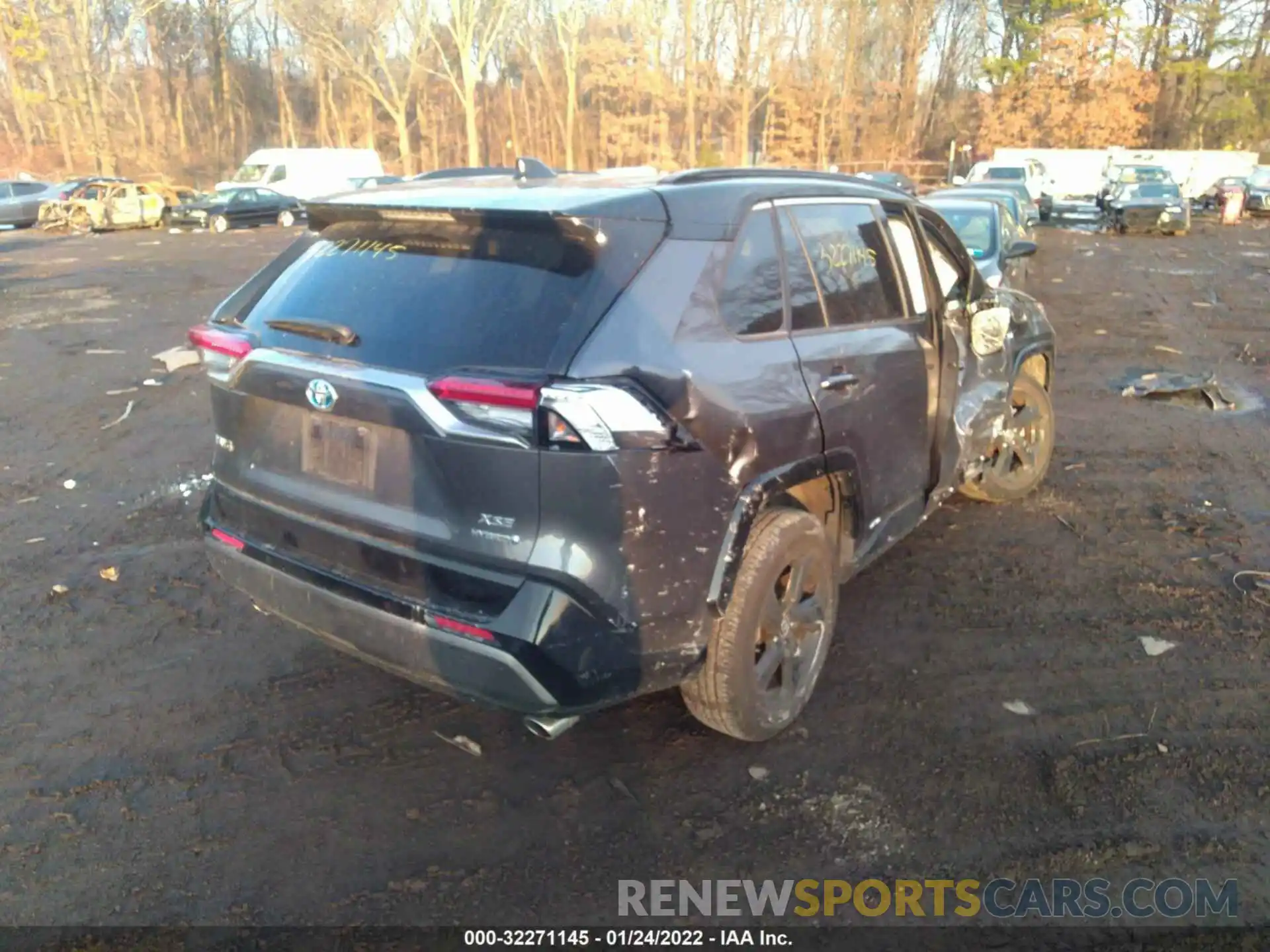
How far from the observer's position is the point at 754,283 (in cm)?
322

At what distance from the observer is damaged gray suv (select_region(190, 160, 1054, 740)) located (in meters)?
2.67

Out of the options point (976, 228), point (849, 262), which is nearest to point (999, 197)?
point (976, 228)

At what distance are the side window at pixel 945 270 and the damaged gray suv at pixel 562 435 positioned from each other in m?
1.01

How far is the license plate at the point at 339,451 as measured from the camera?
2906 mm

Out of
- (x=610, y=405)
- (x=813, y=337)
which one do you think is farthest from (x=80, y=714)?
(x=813, y=337)

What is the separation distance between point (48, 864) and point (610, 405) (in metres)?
2.19

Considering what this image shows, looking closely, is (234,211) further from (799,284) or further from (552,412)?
(552,412)

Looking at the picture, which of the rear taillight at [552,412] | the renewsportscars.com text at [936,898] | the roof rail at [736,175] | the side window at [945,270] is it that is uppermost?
the roof rail at [736,175]

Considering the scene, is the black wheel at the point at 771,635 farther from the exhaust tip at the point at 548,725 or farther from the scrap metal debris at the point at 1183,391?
the scrap metal debris at the point at 1183,391

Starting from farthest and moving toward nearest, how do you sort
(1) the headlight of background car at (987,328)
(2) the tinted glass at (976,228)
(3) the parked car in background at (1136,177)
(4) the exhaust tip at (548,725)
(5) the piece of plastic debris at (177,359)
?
(3) the parked car in background at (1136,177)
(2) the tinted glass at (976,228)
(5) the piece of plastic debris at (177,359)
(1) the headlight of background car at (987,328)
(4) the exhaust tip at (548,725)

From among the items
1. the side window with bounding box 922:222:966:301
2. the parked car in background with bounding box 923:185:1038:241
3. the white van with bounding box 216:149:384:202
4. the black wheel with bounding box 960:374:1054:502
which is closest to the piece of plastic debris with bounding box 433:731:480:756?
the side window with bounding box 922:222:966:301

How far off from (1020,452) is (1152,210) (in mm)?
23631

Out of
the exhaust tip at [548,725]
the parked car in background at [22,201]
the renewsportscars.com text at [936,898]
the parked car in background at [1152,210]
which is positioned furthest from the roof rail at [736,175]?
the parked car in background at [22,201]

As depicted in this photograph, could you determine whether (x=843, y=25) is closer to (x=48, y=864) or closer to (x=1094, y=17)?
(x=1094, y=17)
